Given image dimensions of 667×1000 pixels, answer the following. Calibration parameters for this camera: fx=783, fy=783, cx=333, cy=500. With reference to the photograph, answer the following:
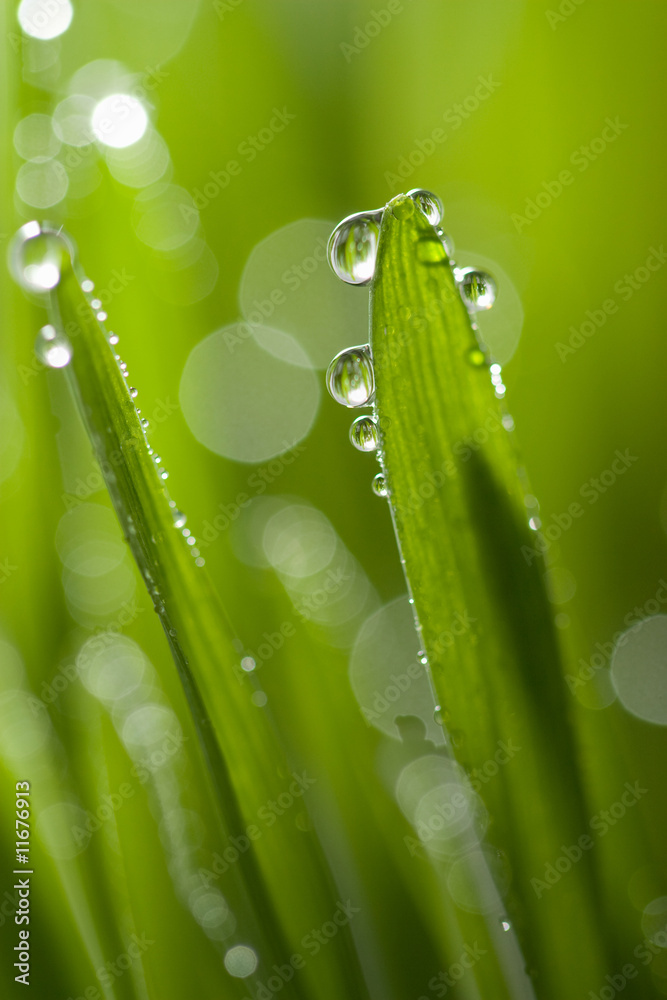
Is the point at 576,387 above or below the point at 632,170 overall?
below

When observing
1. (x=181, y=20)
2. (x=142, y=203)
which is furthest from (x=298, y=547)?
(x=181, y=20)

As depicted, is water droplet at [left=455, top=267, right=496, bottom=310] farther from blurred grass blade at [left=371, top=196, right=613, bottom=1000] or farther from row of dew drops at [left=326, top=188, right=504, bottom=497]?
blurred grass blade at [left=371, top=196, right=613, bottom=1000]

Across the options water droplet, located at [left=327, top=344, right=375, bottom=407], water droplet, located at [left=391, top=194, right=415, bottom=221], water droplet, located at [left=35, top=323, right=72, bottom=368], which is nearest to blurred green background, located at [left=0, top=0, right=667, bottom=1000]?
water droplet, located at [left=35, top=323, right=72, bottom=368]

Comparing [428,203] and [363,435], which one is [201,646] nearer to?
[363,435]

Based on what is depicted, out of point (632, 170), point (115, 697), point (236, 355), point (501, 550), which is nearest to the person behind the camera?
point (501, 550)

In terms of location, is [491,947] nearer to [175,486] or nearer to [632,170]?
[175,486]

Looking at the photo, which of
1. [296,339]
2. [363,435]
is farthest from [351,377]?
[296,339]
